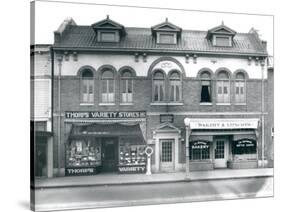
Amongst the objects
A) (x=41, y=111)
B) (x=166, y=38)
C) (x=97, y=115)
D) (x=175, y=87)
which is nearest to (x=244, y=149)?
(x=175, y=87)

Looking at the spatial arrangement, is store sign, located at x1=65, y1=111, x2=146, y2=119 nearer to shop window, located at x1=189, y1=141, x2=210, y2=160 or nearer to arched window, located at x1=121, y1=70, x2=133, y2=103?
arched window, located at x1=121, y1=70, x2=133, y2=103

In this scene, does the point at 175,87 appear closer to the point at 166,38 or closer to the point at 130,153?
the point at 166,38

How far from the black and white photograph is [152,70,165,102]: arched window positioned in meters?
0.03

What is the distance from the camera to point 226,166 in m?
14.1

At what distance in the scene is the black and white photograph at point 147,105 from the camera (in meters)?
12.3

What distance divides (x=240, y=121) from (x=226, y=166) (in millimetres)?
1299

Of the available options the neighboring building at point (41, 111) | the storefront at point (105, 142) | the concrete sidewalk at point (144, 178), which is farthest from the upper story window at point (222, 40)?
the neighboring building at point (41, 111)

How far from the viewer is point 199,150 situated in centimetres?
Result: 1393

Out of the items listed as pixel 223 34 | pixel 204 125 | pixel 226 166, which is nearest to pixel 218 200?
pixel 226 166

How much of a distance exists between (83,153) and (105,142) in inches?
24.5

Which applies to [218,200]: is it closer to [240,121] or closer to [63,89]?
[240,121]

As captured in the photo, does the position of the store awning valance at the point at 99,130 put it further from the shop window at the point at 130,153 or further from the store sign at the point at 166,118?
the store sign at the point at 166,118

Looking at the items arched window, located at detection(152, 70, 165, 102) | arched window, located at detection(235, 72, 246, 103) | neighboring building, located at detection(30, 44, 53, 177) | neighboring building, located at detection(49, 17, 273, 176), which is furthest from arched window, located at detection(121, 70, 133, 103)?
arched window, located at detection(235, 72, 246, 103)

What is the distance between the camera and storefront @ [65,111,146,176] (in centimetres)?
1277
